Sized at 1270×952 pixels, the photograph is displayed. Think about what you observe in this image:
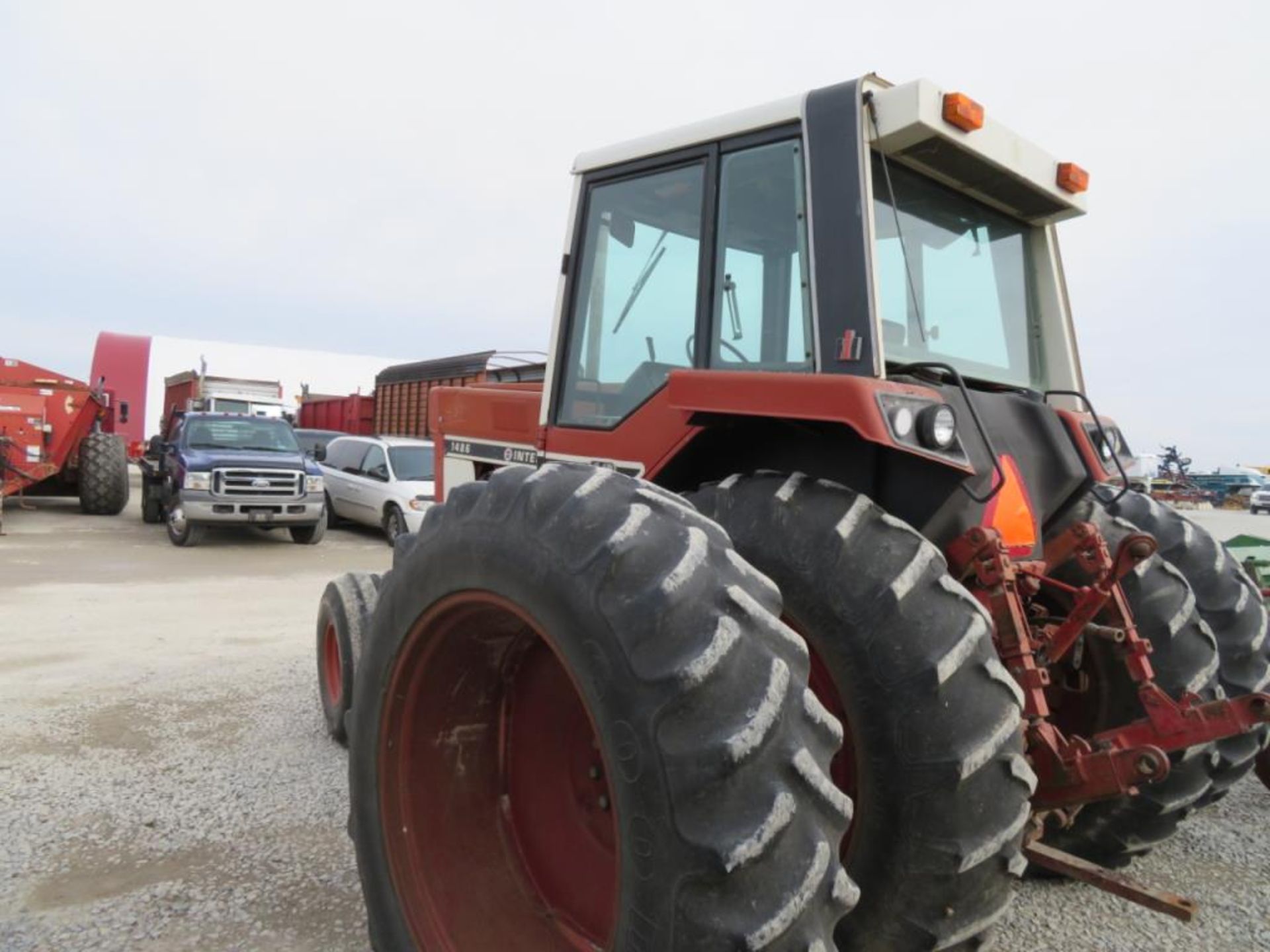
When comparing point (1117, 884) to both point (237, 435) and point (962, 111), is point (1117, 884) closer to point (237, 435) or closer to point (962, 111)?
point (962, 111)

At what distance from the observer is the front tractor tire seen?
5.09 feet

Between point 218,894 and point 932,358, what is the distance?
2.91 m

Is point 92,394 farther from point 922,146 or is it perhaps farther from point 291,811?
point 922,146

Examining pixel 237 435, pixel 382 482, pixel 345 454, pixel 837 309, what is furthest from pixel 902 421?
pixel 345 454

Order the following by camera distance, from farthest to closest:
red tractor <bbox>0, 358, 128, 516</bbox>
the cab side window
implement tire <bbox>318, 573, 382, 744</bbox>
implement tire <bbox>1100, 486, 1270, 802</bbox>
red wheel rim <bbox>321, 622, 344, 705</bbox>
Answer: red tractor <bbox>0, 358, 128, 516</bbox> → the cab side window → red wheel rim <bbox>321, 622, 344, 705</bbox> → implement tire <bbox>318, 573, 382, 744</bbox> → implement tire <bbox>1100, 486, 1270, 802</bbox>

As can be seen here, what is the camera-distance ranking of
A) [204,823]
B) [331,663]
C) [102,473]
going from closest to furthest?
1. [204,823]
2. [331,663]
3. [102,473]

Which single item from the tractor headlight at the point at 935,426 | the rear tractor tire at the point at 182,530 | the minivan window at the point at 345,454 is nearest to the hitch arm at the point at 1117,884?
the tractor headlight at the point at 935,426

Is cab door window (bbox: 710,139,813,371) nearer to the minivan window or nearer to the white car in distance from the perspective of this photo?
the white car in distance

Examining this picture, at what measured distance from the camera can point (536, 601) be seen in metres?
1.86

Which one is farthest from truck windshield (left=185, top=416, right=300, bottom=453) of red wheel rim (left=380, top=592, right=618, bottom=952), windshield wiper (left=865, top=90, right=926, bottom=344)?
windshield wiper (left=865, top=90, right=926, bottom=344)

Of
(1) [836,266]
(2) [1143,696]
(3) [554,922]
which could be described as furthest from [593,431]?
(2) [1143,696]

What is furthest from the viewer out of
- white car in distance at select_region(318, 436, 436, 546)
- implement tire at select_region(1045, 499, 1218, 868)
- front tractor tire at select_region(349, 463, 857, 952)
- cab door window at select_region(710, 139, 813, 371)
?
white car in distance at select_region(318, 436, 436, 546)

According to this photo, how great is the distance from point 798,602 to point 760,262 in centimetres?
121

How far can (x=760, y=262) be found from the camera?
9.46ft
